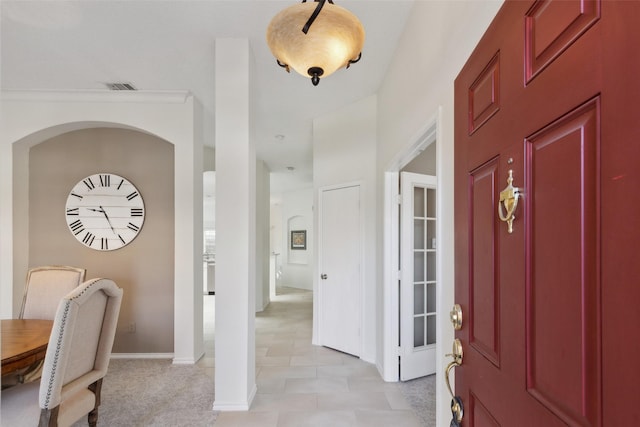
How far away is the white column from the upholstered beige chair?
0.75 meters

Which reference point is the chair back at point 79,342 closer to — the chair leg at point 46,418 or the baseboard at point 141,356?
the chair leg at point 46,418

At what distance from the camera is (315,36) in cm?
134

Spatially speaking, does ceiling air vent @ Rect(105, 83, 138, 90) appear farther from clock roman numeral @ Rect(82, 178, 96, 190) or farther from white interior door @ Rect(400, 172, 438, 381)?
white interior door @ Rect(400, 172, 438, 381)

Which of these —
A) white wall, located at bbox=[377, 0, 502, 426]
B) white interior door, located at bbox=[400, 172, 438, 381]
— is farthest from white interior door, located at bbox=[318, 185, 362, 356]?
white wall, located at bbox=[377, 0, 502, 426]

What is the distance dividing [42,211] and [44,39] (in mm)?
2050

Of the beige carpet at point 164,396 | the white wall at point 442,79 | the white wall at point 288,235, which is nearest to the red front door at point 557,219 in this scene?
the white wall at point 442,79

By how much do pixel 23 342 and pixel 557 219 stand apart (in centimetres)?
272

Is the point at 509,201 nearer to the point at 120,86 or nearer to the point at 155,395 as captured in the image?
the point at 155,395

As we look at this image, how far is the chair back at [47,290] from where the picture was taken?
2.68 metres

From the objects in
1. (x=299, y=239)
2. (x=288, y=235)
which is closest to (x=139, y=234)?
(x=299, y=239)

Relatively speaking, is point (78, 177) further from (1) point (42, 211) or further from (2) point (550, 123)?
(2) point (550, 123)

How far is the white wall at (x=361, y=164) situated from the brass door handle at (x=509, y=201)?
9.23 ft

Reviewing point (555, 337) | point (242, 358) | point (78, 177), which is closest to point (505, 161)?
point (555, 337)

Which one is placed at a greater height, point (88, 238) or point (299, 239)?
point (88, 238)
